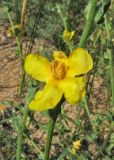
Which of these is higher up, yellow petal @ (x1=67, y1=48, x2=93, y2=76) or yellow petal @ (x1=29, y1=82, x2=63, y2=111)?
yellow petal @ (x1=67, y1=48, x2=93, y2=76)

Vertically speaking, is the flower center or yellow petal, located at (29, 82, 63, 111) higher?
the flower center

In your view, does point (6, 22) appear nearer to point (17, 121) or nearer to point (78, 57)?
point (17, 121)

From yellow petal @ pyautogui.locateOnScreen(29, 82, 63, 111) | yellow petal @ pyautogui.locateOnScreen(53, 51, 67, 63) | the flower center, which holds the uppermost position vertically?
yellow petal @ pyautogui.locateOnScreen(53, 51, 67, 63)

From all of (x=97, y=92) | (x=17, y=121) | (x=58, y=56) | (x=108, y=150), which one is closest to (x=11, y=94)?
(x=97, y=92)

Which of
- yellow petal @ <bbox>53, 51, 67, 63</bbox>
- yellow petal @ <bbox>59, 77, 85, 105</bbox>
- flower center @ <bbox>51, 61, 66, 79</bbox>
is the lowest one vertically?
yellow petal @ <bbox>59, 77, 85, 105</bbox>
